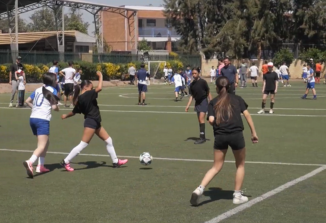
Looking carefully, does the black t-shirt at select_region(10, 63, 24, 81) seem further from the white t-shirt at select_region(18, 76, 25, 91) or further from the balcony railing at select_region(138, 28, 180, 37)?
the balcony railing at select_region(138, 28, 180, 37)

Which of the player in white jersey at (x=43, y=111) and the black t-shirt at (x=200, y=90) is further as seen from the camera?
the black t-shirt at (x=200, y=90)

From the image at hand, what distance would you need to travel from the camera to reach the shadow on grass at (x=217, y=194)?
8.62m

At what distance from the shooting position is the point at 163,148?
541 inches

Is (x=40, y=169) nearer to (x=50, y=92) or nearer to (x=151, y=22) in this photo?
(x=50, y=92)

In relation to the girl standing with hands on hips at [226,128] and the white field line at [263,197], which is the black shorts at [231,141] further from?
the white field line at [263,197]

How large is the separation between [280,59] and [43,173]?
51.2 m

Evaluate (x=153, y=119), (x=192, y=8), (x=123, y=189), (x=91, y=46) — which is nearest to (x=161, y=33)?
(x=192, y=8)

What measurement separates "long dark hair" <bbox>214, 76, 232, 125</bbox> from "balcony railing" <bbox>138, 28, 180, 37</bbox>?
2994 inches

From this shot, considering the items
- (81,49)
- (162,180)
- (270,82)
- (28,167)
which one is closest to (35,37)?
(81,49)

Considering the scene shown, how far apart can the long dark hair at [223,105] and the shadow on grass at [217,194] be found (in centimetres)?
115

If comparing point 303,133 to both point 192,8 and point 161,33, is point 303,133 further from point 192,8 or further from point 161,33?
point 161,33

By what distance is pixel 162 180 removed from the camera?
10.0 metres

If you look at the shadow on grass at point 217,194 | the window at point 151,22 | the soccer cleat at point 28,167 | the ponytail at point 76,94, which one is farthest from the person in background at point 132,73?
the shadow on grass at point 217,194

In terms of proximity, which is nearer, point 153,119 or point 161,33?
point 153,119
